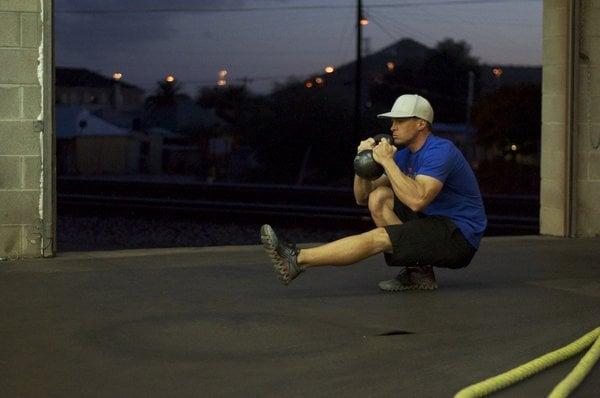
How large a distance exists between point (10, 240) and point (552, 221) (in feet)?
19.7

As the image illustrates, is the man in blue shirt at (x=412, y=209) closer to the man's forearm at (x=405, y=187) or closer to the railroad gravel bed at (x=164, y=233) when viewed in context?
the man's forearm at (x=405, y=187)

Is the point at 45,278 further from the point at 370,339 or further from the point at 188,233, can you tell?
the point at 188,233

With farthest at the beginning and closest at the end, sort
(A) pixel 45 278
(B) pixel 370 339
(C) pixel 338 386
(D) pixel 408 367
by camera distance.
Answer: (A) pixel 45 278 → (B) pixel 370 339 → (D) pixel 408 367 → (C) pixel 338 386

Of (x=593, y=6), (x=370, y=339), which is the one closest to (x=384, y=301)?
(x=370, y=339)

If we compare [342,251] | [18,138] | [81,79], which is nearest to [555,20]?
[18,138]

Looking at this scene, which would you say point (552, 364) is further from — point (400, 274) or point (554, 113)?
point (554, 113)

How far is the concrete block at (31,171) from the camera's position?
10703 mm

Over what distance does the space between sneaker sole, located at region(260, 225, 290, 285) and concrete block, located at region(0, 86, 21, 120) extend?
3.48 m

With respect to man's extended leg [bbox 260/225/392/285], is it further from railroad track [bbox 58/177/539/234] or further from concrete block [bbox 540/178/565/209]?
railroad track [bbox 58/177/539/234]

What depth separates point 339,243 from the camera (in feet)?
26.9

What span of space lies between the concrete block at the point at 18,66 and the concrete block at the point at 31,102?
0.22 feet

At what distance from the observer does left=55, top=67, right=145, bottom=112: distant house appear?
331 feet

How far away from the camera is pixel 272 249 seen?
803 cm

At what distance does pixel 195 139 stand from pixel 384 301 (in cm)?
8192
